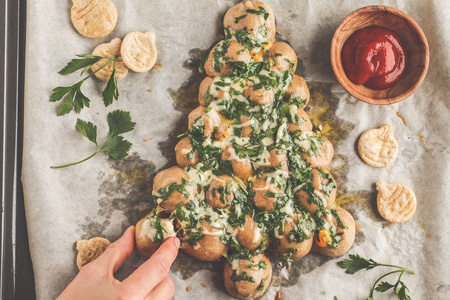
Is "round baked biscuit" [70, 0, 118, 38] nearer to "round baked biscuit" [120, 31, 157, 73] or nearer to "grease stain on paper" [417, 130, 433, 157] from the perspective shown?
"round baked biscuit" [120, 31, 157, 73]

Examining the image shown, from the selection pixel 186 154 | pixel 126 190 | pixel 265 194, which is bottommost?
pixel 126 190

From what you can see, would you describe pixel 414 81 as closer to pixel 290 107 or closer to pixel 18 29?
pixel 290 107

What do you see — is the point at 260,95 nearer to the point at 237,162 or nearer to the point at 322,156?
the point at 237,162

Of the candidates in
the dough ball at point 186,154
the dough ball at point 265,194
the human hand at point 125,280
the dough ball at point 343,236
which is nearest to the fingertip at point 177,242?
the human hand at point 125,280

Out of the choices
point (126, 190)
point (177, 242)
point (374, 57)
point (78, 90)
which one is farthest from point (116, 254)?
point (374, 57)

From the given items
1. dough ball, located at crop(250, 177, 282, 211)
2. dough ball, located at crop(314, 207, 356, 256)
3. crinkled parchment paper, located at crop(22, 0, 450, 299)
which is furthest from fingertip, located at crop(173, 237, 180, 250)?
dough ball, located at crop(314, 207, 356, 256)

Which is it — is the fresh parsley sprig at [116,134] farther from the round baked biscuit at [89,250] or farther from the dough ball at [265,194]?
→ the dough ball at [265,194]
